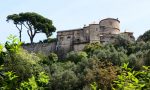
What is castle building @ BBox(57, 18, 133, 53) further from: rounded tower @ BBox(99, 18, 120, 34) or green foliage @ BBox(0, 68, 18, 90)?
green foliage @ BBox(0, 68, 18, 90)

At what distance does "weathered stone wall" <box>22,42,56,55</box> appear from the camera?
2323 inches

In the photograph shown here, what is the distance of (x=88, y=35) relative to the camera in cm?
5619

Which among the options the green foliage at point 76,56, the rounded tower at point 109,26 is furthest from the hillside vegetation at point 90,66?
the rounded tower at point 109,26

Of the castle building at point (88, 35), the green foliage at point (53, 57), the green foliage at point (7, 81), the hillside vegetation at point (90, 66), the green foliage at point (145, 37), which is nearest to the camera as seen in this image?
the green foliage at point (7, 81)

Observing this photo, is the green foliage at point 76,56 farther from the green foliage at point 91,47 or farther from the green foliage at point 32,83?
the green foliage at point 32,83

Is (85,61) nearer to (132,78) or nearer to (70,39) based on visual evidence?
(70,39)

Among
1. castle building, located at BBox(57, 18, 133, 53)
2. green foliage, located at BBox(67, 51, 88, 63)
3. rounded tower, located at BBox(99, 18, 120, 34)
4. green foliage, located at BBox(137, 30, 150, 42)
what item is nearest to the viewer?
green foliage, located at BBox(67, 51, 88, 63)

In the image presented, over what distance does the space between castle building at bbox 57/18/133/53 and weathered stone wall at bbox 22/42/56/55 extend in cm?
136

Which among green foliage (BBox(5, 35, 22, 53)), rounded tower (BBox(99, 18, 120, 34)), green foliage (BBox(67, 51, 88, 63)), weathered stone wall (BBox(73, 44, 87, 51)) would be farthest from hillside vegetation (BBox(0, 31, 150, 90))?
green foliage (BBox(5, 35, 22, 53))

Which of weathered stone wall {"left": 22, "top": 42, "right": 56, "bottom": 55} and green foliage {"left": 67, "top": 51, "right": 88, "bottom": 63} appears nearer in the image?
green foliage {"left": 67, "top": 51, "right": 88, "bottom": 63}

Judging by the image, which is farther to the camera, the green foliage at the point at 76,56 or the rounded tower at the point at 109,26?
the rounded tower at the point at 109,26

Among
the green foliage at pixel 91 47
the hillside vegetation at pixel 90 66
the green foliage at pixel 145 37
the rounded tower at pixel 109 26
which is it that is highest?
the rounded tower at pixel 109 26

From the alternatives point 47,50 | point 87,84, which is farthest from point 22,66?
point 47,50

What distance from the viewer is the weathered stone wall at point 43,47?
194ft
